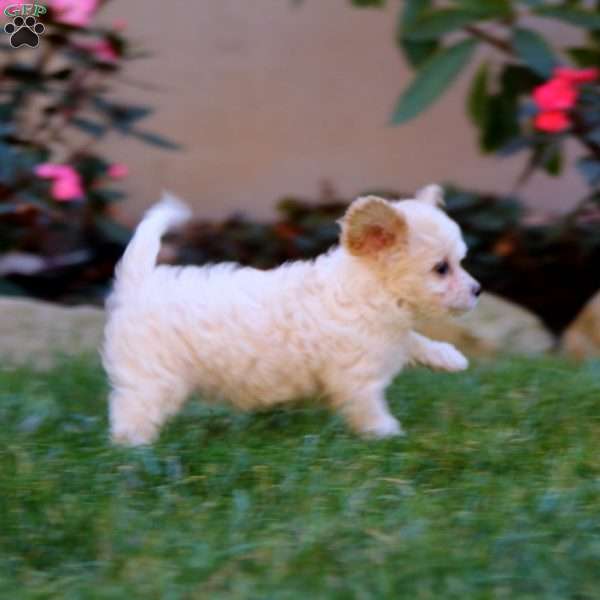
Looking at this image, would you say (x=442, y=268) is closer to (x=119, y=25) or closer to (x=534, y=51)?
(x=534, y=51)

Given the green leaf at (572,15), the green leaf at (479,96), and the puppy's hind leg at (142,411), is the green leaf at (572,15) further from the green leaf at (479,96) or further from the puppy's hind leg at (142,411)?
the puppy's hind leg at (142,411)

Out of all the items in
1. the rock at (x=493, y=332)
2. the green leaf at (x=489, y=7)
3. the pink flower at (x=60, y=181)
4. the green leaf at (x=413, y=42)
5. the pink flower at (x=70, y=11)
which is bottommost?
the rock at (x=493, y=332)

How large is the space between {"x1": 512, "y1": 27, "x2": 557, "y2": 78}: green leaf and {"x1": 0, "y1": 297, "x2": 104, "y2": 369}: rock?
2.64 metres

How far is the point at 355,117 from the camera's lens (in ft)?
27.5


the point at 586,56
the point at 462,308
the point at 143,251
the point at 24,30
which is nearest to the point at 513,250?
the point at 586,56

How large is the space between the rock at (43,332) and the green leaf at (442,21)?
229 centimetres

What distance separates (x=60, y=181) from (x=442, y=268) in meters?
3.24

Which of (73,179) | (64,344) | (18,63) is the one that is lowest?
(64,344)

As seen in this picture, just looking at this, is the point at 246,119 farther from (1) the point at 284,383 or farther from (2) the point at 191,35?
(1) the point at 284,383

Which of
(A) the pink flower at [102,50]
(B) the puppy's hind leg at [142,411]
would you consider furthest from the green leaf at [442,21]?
(B) the puppy's hind leg at [142,411]

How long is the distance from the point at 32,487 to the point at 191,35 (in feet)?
17.4

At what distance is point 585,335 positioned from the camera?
6691 millimetres

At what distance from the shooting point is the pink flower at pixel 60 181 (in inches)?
264

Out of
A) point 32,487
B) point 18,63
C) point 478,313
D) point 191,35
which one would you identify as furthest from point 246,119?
point 32,487
